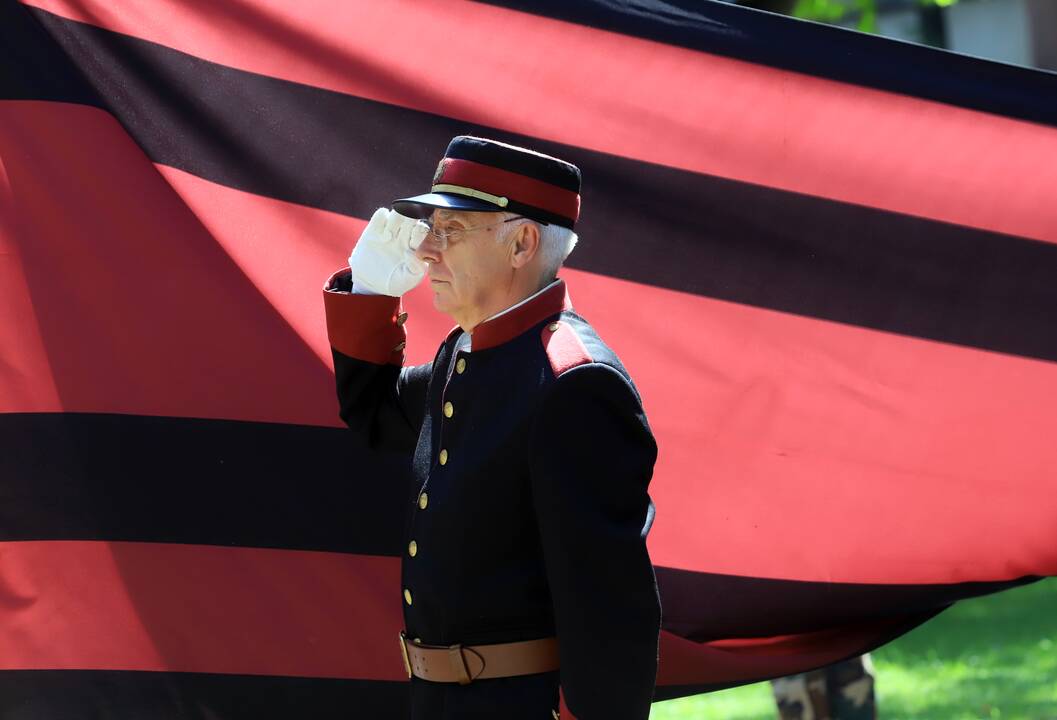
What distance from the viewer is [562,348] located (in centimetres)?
234

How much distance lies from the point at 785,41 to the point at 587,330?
1024 millimetres

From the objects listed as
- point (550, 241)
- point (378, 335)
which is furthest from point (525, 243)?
point (378, 335)

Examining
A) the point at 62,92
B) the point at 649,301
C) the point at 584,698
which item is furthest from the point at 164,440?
the point at 584,698

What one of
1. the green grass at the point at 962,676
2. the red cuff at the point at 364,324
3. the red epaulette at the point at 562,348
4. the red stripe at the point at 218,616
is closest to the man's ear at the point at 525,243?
the red epaulette at the point at 562,348

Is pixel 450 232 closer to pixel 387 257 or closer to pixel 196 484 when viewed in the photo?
pixel 387 257

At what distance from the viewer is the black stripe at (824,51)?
10.2 feet

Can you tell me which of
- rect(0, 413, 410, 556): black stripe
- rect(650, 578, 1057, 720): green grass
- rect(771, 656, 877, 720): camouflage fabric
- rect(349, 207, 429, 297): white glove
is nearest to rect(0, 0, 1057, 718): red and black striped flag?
rect(0, 413, 410, 556): black stripe

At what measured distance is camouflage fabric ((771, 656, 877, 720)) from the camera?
4.14 m

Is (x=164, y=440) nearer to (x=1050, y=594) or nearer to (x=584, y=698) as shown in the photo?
(x=584, y=698)

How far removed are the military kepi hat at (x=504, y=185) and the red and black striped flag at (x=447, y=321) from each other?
72 centimetres

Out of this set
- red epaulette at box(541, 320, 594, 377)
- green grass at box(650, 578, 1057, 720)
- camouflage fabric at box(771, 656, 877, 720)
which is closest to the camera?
red epaulette at box(541, 320, 594, 377)

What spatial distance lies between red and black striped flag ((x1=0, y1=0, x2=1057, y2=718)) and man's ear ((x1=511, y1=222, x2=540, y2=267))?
2.59ft

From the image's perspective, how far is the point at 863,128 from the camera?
3158 millimetres

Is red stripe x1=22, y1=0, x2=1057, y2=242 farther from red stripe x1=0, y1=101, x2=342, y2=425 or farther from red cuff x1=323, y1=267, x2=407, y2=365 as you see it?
red cuff x1=323, y1=267, x2=407, y2=365
